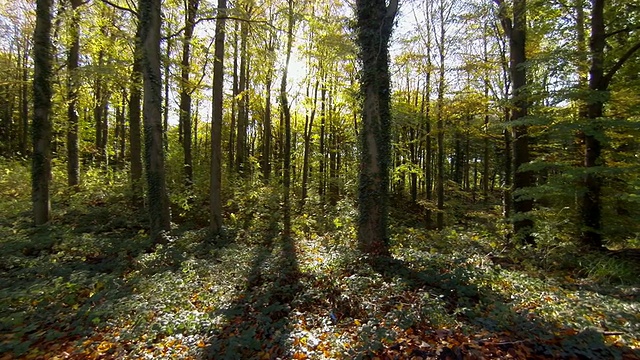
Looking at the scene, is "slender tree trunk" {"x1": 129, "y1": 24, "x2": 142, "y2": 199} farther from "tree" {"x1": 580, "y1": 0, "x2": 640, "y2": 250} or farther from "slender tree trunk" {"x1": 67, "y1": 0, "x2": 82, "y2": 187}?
"tree" {"x1": 580, "y1": 0, "x2": 640, "y2": 250}

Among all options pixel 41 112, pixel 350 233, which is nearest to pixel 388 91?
pixel 350 233

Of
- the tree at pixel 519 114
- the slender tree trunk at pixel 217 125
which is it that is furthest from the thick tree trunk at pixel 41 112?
the tree at pixel 519 114

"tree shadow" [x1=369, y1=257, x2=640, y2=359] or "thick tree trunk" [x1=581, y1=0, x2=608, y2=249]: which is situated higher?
"thick tree trunk" [x1=581, y1=0, x2=608, y2=249]

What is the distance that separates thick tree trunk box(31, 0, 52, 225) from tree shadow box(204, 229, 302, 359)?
680cm

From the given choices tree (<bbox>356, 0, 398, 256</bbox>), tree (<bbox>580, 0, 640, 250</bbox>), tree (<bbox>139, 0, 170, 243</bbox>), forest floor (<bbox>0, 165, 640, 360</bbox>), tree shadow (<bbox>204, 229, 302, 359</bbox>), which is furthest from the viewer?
tree (<bbox>139, 0, 170, 243</bbox>)

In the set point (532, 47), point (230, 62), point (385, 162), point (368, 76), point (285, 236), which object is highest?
point (230, 62)

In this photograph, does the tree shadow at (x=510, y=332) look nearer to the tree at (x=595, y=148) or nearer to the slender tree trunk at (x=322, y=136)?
the tree at (x=595, y=148)

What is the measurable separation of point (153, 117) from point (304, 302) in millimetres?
6427

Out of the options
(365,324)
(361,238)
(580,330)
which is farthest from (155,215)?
(580,330)

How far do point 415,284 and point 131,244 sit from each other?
7.05m

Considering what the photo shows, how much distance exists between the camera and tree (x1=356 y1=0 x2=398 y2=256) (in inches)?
263

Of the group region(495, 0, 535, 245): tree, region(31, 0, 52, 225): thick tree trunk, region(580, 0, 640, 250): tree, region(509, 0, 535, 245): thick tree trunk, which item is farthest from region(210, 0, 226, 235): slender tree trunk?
region(580, 0, 640, 250): tree

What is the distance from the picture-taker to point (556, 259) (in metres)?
6.58

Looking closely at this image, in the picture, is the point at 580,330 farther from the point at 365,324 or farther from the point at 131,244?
the point at 131,244
